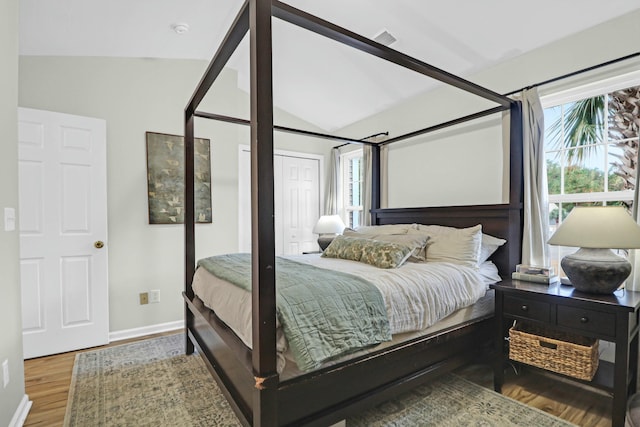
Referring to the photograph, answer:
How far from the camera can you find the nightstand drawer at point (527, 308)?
2.05 meters

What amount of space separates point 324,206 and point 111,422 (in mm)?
3774

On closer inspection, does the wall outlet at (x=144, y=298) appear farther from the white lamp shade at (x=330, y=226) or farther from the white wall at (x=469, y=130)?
the white wall at (x=469, y=130)

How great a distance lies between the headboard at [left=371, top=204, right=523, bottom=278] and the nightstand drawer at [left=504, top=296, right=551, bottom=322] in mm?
570

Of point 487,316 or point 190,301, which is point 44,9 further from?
point 487,316

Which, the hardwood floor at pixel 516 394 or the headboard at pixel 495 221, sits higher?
the headboard at pixel 495 221

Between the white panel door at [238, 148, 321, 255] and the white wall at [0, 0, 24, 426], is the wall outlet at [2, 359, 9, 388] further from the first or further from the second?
the white panel door at [238, 148, 321, 255]

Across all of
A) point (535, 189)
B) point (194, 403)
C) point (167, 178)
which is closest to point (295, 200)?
point (167, 178)

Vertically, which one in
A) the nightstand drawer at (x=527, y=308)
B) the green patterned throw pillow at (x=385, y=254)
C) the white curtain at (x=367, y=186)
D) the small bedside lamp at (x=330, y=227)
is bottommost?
the nightstand drawer at (x=527, y=308)

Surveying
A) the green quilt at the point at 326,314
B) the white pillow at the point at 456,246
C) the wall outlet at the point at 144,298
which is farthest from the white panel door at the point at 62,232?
the white pillow at the point at 456,246

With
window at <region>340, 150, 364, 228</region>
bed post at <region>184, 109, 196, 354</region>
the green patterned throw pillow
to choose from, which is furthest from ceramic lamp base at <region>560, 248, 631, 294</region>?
window at <region>340, 150, 364, 228</region>

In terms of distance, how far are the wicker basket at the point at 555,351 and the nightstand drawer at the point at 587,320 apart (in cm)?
12

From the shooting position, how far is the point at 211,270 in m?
2.38

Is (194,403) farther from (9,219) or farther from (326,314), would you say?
(9,219)

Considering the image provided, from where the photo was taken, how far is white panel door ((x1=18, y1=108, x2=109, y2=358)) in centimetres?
280
